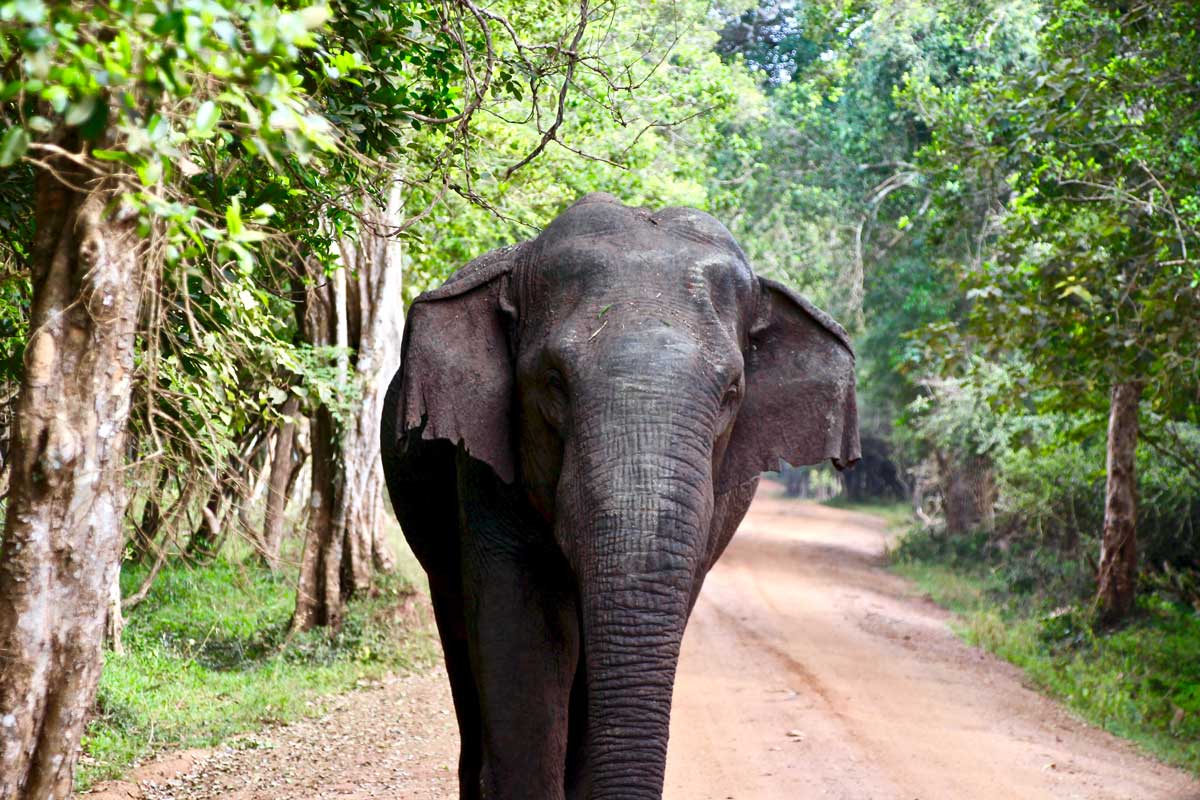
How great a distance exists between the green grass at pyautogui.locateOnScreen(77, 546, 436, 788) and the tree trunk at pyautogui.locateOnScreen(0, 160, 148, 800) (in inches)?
136

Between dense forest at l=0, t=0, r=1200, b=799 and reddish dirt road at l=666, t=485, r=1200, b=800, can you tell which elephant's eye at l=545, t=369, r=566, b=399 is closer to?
dense forest at l=0, t=0, r=1200, b=799

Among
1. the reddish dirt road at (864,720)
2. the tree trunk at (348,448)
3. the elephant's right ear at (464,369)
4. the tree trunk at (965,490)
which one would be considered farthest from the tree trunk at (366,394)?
the tree trunk at (965,490)

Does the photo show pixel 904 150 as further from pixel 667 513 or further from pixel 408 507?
pixel 667 513

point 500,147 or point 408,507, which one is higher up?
point 500,147

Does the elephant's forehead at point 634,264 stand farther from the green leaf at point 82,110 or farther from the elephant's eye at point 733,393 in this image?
the green leaf at point 82,110

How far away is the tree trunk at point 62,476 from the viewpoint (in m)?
4.19

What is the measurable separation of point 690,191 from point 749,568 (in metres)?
6.90

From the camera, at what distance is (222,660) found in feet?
37.3

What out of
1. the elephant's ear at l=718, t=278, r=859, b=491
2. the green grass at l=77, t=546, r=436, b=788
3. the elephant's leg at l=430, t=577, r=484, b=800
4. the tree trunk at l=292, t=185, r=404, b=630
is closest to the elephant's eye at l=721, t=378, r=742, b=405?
the elephant's ear at l=718, t=278, r=859, b=491

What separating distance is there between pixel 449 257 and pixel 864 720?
696 centimetres

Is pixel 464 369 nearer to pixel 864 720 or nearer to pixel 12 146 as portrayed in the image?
pixel 12 146

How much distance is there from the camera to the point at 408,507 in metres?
7.06

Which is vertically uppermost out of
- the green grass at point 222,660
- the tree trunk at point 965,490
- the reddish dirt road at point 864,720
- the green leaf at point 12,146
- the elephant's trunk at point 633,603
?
the green leaf at point 12,146

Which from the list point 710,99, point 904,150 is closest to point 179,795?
point 710,99
